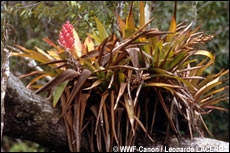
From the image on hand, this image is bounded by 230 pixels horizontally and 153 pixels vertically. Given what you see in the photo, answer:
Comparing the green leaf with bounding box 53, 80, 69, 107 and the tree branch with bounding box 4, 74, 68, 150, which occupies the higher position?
the green leaf with bounding box 53, 80, 69, 107

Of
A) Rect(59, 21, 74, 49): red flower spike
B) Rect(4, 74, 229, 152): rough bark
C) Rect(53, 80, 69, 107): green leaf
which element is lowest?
Rect(4, 74, 229, 152): rough bark

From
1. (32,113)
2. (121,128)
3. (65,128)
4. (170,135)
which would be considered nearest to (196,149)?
(170,135)

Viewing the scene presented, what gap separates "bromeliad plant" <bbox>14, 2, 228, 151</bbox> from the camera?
1.65 meters

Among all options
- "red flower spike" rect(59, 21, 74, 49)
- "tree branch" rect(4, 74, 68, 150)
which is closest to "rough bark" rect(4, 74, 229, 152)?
"tree branch" rect(4, 74, 68, 150)

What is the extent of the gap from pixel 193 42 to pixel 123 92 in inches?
14.4

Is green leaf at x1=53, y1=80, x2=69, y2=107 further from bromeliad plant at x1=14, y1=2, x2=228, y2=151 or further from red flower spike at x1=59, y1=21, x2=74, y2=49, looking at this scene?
red flower spike at x1=59, y1=21, x2=74, y2=49


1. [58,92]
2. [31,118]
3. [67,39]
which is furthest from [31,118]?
[67,39]

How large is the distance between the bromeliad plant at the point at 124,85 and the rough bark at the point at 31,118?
42mm

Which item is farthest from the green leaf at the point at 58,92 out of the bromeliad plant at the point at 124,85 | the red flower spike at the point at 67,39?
the red flower spike at the point at 67,39

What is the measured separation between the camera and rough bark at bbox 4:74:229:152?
1600mm

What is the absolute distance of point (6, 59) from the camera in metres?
1.43

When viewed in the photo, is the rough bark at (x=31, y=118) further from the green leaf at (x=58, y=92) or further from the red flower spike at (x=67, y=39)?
the red flower spike at (x=67, y=39)

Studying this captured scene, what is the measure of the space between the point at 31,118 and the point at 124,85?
0.37 metres

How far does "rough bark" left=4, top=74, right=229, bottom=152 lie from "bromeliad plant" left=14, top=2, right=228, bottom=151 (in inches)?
1.6
